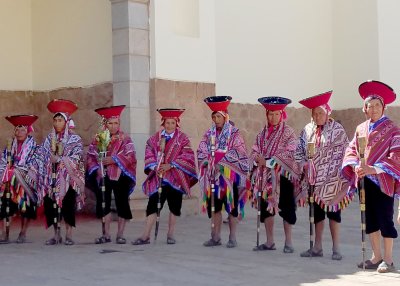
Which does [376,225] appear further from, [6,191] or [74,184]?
[6,191]

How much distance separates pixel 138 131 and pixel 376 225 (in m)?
4.60

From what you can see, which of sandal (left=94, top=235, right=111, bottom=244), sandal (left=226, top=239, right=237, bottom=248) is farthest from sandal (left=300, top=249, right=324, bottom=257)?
sandal (left=94, top=235, right=111, bottom=244)

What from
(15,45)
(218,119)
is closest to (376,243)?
(218,119)

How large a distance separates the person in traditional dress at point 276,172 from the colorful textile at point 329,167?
438mm

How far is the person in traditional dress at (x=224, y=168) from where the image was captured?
28.0 feet

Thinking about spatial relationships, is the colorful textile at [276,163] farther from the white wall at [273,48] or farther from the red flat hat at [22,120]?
the white wall at [273,48]

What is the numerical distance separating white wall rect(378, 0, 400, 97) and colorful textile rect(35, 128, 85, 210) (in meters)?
7.30

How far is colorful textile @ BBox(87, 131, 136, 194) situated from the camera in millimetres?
8898

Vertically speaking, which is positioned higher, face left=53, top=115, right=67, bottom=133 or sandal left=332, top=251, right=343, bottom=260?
face left=53, top=115, right=67, bottom=133

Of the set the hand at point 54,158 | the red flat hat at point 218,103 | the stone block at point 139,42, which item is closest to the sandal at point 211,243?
the red flat hat at point 218,103

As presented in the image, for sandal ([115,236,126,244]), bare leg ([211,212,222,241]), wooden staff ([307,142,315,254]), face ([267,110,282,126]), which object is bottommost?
sandal ([115,236,126,244])

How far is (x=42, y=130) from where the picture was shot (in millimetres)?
11914

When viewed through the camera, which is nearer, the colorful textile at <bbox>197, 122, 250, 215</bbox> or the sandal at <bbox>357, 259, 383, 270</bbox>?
the sandal at <bbox>357, 259, 383, 270</bbox>

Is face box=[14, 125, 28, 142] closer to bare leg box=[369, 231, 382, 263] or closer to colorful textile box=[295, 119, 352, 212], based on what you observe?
colorful textile box=[295, 119, 352, 212]
